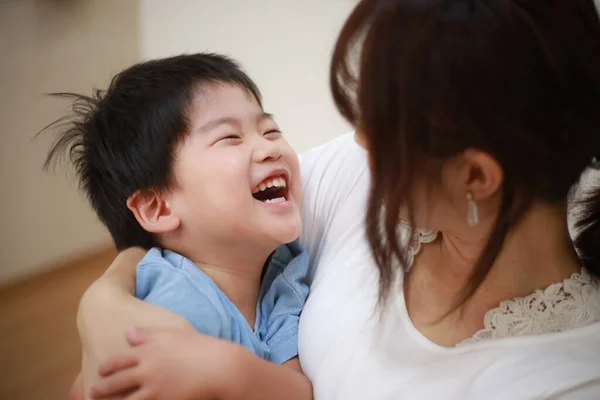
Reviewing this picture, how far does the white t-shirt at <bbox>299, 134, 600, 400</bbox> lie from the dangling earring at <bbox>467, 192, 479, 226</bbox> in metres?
0.15

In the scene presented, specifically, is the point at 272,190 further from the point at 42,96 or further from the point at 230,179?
the point at 42,96

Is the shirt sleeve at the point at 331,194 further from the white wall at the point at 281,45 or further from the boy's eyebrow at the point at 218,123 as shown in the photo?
the white wall at the point at 281,45

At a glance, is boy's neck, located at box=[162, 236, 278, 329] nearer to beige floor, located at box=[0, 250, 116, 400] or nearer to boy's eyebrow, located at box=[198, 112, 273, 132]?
boy's eyebrow, located at box=[198, 112, 273, 132]

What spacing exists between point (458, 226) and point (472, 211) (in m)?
0.04

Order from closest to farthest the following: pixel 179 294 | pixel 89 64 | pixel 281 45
A: pixel 179 294, pixel 281 45, pixel 89 64

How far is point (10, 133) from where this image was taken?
1894 mm

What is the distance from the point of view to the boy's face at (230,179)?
0.89 m

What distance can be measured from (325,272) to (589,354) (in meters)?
0.41

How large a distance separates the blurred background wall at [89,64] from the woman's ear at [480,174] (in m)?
0.99

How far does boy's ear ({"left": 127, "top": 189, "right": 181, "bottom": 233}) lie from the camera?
0.95m

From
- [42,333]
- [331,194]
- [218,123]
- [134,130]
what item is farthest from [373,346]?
[42,333]

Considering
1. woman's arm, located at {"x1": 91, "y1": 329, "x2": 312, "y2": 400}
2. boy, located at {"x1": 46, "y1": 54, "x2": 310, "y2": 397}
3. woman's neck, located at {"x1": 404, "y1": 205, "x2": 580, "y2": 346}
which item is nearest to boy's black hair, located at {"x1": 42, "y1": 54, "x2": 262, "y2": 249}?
boy, located at {"x1": 46, "y1": 54, "x2": 310, "y2": 397}

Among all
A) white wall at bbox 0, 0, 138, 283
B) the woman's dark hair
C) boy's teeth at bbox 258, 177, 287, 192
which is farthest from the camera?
white wall at bbox 0, 0, 138, 283

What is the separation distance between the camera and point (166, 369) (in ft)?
2.25
